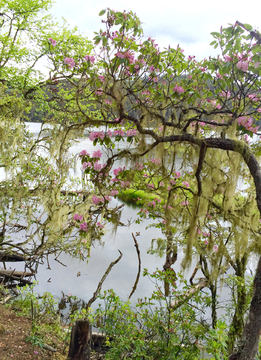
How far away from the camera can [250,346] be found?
1.51m

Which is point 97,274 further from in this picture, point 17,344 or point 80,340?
point 80,340

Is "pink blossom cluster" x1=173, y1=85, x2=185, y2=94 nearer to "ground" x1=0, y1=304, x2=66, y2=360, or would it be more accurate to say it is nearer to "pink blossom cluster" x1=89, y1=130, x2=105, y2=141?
"pink blossom cluster" x1=89, y1=130, x2=105, y2=141

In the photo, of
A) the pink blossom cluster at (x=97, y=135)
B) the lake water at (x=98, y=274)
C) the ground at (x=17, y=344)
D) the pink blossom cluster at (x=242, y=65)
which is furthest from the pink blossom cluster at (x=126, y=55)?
the lake water at (x=98, y=274)

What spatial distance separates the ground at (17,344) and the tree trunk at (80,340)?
0.44m

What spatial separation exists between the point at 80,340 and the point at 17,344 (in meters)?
0.85

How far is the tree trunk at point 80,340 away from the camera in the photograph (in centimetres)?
274

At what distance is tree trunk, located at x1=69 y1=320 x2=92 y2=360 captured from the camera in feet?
8.99

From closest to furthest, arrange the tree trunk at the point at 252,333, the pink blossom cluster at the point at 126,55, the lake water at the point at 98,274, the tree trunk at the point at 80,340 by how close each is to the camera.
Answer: the tree trunk at the point at 252,333 → the pink blossom cluster at the point at 126,55 → the tree trunk at the point at 80,340 → the lake water at the point at 98,274

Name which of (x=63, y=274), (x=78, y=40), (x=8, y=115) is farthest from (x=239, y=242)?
(x=78, y=40)

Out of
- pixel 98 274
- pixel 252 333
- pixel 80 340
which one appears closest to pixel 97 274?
pixel 98 274

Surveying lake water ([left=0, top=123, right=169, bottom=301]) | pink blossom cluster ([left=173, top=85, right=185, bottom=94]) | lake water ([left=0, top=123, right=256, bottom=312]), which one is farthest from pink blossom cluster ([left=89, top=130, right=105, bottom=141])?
lake water ([left=0, top=123, right=256, bottom=312])

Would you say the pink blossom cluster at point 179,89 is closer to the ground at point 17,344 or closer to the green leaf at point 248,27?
the green leaf at point 248,27

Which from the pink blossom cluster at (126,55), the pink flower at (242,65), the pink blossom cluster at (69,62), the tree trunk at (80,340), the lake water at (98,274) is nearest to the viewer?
the pink flower at (242,65)

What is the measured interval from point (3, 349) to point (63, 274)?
347cm
